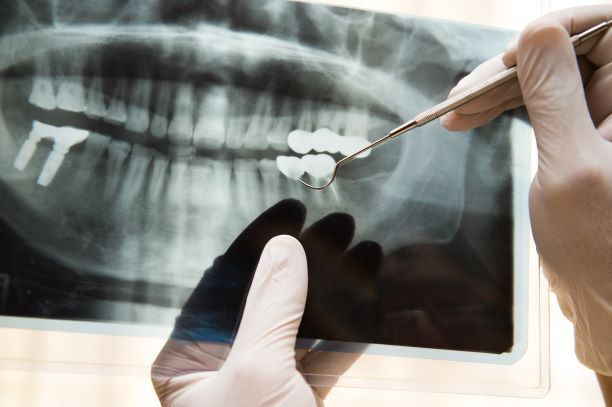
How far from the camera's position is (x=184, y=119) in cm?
98

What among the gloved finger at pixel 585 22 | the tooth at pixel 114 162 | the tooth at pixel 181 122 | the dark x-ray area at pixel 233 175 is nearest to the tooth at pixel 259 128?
the dark x-ray area at pixel 233 175

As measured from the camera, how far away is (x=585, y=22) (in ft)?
2.79

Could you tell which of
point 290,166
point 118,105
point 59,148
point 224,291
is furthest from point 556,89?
point 59,148

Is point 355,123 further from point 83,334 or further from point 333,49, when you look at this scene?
point 83,334

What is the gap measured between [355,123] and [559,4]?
2.05ft

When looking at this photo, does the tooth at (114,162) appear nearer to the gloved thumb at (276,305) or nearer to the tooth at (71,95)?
the tooth at (71,95)

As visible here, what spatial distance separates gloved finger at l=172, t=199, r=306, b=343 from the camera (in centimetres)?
95

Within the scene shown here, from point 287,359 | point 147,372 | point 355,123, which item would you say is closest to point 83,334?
point 147,372

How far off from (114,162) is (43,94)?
209 mm

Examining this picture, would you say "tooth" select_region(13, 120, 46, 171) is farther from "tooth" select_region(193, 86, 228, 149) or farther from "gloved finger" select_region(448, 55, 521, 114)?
"gloved finger" select_region(448, 55, 521, 114)

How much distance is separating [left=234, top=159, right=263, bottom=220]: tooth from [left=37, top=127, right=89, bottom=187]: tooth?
13.4 inches

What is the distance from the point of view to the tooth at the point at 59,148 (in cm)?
96

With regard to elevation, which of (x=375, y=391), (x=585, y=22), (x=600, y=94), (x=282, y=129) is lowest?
(x=375, y=391)

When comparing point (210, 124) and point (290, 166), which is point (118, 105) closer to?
point (210, 124)
